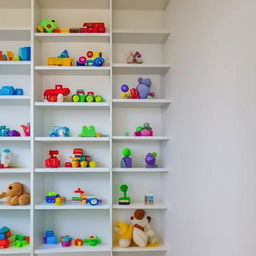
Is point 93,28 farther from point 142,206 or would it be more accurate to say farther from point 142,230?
point 142,230

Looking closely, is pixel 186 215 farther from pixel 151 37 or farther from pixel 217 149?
pixel 151 37

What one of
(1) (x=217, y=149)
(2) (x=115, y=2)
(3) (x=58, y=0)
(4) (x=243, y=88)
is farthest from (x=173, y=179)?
(3) (x=58, y=0)

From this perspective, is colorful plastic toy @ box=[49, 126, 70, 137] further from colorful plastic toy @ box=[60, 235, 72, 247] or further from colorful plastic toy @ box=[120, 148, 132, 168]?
colorful plastic toy @ box=[60, 235, 72, 247]

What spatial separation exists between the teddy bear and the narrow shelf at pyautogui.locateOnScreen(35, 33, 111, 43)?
1.42m

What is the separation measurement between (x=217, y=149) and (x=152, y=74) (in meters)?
1.48

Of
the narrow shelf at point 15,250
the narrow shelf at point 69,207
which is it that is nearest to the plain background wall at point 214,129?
the narrow shelf at point 69,207

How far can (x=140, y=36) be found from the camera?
2.58 m

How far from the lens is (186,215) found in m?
1.91

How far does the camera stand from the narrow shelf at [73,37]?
2.48m

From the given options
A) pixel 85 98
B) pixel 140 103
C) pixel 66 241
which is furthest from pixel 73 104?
pixel 66 241

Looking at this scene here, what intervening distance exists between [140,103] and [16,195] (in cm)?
122

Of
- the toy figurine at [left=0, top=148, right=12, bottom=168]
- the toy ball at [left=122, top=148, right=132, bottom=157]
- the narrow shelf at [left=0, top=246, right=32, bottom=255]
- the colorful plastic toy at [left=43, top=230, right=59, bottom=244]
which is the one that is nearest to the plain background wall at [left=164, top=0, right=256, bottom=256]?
the toy ball at [left=122, top=148, right=132, bottom=157]

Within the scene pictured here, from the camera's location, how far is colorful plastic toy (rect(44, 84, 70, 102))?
2502 millimetres

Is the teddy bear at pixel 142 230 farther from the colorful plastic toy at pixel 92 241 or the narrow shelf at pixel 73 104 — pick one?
the narrow shelf at pixel 73 104
